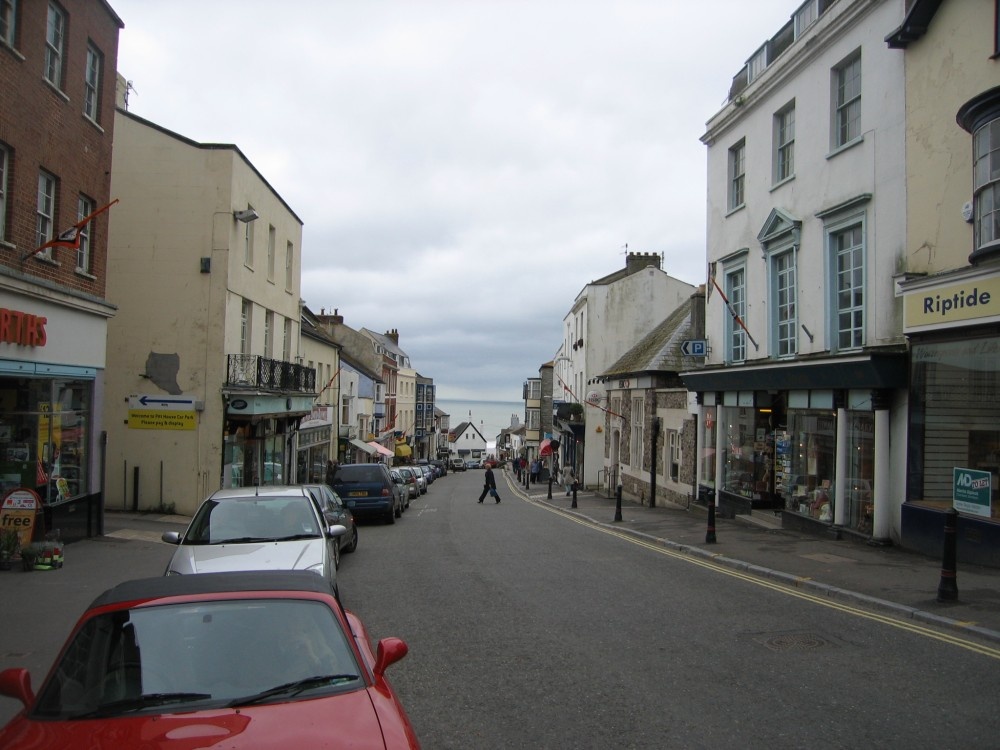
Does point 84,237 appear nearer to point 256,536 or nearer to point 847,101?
point 256,536

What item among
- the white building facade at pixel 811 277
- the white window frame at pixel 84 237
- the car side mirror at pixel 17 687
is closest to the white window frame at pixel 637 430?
the white building facade at pixel 811 277

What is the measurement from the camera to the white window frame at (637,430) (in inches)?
1201

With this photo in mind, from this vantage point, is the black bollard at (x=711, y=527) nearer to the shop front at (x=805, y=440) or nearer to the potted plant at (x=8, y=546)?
the shop front at (x=805, y=440)

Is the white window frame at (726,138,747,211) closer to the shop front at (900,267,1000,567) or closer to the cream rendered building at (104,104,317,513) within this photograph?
the shop front at (900,267,1000,567)

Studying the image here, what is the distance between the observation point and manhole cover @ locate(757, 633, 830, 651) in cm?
763

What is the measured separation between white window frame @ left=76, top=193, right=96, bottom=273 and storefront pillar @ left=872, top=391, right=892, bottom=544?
49.6 ft

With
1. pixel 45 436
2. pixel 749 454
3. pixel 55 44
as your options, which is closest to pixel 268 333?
pixel 45 436

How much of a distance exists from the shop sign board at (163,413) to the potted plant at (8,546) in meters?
8.97

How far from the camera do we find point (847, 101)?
1589cm

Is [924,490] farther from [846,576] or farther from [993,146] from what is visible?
[993,146]

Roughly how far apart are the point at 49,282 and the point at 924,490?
50.0 ft

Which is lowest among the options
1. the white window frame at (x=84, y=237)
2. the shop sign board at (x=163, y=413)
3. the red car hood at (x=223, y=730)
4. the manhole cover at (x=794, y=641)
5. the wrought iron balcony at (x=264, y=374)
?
the manhole cover at (x=794, y=641)

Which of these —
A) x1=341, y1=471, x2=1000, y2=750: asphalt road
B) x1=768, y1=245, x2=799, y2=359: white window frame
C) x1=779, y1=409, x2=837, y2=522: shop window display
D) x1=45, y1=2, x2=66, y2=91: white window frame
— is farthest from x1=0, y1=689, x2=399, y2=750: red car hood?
x1=768, y1=245, x2=799, y2=359: white window frame

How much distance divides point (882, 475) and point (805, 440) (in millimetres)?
3278
